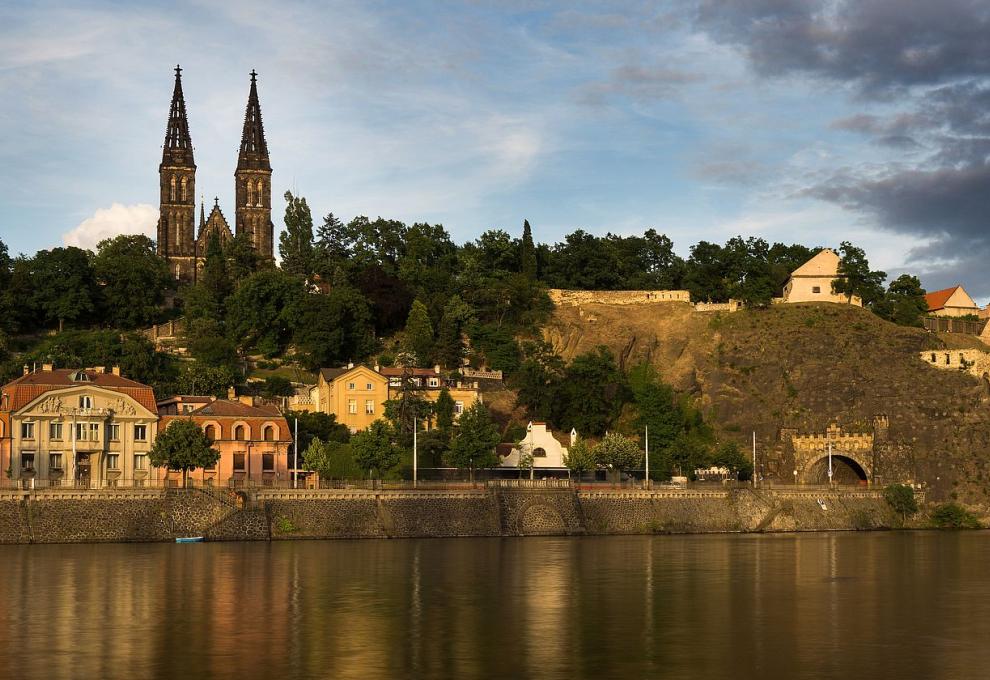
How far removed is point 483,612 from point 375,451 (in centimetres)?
4025

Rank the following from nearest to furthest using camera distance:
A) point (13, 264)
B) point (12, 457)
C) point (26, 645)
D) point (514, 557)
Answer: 1. point (26, 645)
2. point (514, 557)
3. point (12, 457)
4. point (13, 264)

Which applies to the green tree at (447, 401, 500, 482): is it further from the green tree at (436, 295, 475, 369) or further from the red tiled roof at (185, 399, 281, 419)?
the green tree at (436, 295, 475, 369)

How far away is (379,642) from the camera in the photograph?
43.5 meters

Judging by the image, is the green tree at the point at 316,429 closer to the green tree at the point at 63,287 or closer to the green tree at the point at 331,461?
the green tree at the point at 331,461

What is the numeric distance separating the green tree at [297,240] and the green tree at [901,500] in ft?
221

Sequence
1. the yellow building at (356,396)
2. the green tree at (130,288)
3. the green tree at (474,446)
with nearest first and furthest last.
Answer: the green tree at (474,446)
the yellow building at (356,396)
the green tree at (130,288)

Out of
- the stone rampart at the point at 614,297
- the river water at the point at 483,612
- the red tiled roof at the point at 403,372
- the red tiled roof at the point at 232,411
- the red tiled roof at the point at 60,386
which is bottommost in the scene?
the river water at the point at 483,612

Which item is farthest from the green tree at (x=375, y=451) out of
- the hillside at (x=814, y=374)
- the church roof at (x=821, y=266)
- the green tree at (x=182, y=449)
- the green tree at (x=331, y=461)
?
the church roof at (x=821, y=266)

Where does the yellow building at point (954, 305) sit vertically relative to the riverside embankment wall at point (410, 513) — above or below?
above

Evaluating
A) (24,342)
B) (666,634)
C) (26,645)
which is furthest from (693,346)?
(26,645)

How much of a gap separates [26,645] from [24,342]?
93461 millimetres

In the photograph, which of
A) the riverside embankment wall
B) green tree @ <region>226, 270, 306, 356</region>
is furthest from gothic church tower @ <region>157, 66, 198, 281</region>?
the riverside embankment wall

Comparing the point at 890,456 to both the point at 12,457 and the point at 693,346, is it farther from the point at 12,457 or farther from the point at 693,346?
the point at 12,457

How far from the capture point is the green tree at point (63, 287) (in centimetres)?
13288
